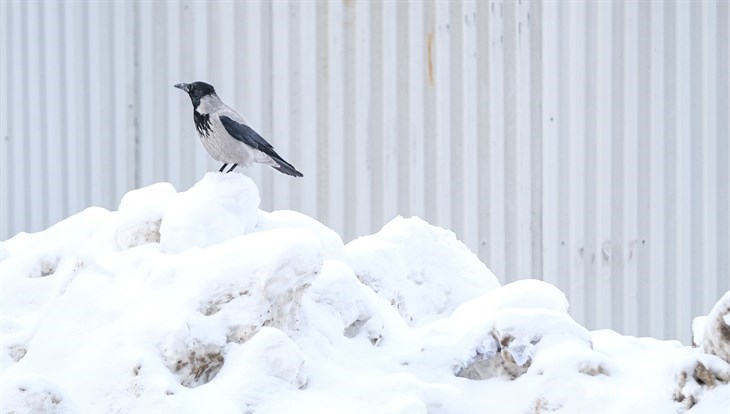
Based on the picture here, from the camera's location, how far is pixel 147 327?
2.18m

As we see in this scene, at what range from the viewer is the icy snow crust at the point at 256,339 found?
82.4 inches

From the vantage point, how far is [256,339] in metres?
2.16

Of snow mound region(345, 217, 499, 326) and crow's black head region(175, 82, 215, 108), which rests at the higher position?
crow's black head region(175, 82, 215, 108)

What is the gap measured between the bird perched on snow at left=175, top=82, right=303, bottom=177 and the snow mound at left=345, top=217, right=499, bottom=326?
1.08ft

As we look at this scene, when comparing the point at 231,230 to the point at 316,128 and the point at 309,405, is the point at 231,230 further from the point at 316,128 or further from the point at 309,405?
the point at 316,128

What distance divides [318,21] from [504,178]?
3.72 ft

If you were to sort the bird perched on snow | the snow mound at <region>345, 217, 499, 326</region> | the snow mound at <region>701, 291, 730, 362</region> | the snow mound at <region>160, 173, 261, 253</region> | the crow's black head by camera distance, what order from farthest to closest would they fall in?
the crow's black head, the bird perched on snow, the snow mound at <region>345, 217, 499, 326</region>, the snow mound at <region>160, 173, 261, 253</region>, the snow mound at <region>701, 291, 730, 362</region>

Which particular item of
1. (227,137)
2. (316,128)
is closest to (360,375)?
(227,137)

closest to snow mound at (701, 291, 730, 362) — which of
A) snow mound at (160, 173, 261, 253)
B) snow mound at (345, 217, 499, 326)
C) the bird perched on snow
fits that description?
snow mound at (345, 217, 499, 326)

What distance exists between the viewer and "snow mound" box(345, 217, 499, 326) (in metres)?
2.92

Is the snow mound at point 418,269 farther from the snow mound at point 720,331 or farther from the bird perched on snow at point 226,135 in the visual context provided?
the snow mound at point 720,331

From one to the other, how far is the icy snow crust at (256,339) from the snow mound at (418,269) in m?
0.11

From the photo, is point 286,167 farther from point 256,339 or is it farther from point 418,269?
point 256,339

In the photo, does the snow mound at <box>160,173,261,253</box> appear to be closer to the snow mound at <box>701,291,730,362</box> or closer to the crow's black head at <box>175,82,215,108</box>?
the crow's black head at <box>175,82,215,108</box>
